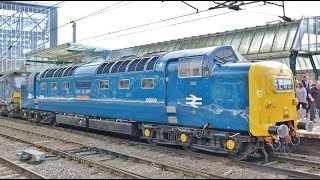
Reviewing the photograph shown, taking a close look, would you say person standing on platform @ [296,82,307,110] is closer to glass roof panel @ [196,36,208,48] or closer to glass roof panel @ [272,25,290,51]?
glass roof panel @ [272,25,290,51]

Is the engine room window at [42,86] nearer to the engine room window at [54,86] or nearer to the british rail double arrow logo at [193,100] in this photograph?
the engine room window at [54,86]

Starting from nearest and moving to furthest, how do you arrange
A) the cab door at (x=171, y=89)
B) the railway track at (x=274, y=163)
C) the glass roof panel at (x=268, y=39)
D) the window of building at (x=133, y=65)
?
the railway track at (x=274, y=163)
the cab door at (x=171, y=89)
the window of building at (x=133, y=65)
the glass roof panel at (x=268, y=39)

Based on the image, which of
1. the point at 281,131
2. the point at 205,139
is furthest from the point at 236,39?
the point at 281,131

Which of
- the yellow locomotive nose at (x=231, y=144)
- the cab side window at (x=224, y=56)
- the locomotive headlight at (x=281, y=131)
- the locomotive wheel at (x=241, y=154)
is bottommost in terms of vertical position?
the locomotive wheel at (x=241, y=154)

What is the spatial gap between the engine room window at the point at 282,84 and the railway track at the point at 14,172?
6.73 metres

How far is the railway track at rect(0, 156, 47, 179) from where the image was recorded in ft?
30.6

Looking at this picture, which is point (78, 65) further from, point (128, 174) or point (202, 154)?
point (128, 174)

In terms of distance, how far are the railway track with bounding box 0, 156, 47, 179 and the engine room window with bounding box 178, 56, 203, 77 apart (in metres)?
5.48

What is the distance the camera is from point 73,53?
30.0 m

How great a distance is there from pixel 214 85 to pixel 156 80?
8.41ft

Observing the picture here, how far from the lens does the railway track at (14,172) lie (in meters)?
9.34

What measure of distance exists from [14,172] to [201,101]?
5687 mm

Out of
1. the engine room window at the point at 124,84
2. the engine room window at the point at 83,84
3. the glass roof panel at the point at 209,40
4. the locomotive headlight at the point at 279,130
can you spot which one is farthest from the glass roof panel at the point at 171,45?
the locomotive headlight at the point at 279,130

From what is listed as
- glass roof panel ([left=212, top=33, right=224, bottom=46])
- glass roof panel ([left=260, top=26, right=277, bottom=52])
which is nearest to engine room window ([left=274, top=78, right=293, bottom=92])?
glass roof panel ([left=260, top=26, right=277, bottom=52])
